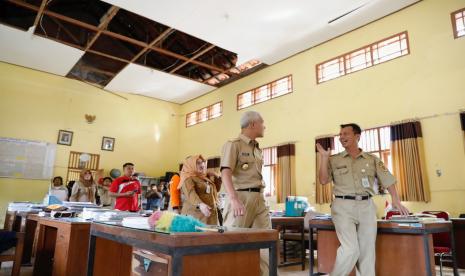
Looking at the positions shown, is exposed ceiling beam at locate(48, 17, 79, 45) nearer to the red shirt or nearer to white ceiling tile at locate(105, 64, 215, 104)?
white ceiling tile at locate(105, 64, 215, 104)

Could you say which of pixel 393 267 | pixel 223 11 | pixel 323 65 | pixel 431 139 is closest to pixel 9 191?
pixel 223 11

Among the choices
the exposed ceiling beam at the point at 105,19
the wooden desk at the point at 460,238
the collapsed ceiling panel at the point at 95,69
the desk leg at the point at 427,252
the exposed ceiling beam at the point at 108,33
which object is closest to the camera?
the desk leg at the point at 427,252

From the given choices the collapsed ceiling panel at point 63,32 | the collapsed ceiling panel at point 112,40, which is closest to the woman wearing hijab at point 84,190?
the collapsed ceiling panel at point 112,40

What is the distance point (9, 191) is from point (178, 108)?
611 cm

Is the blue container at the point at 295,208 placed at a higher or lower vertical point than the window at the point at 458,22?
lower

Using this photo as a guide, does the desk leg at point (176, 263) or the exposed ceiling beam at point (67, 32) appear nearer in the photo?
the desk leg at point (176, 263)

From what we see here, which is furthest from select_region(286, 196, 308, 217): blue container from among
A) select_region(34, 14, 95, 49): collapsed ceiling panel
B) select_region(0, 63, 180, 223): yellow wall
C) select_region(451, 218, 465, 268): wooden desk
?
select_region(0, 63, 180, 223): yellow wall

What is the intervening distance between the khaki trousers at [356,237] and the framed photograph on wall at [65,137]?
923cm

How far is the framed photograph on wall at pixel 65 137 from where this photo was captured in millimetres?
9758

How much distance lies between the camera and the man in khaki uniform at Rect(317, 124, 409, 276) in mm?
2678

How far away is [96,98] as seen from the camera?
10.7 meters

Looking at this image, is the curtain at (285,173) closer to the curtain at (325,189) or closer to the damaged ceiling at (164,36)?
the curtain at (325,189)

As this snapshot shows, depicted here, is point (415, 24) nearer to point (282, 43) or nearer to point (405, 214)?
point (282, 43)

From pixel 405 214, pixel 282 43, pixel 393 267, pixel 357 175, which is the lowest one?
pixel 393 267
